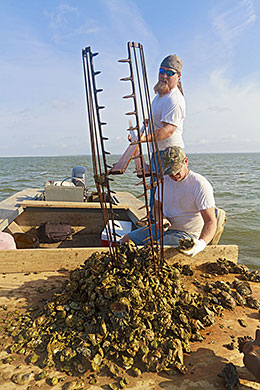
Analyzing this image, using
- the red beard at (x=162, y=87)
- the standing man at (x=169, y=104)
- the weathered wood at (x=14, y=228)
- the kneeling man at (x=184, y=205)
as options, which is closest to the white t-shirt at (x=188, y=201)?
the kneeling man at (x=184, y=205)

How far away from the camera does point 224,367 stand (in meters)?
1.76

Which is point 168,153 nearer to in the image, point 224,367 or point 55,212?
point 224,367

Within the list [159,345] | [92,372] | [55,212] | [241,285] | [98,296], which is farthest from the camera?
[55,212]

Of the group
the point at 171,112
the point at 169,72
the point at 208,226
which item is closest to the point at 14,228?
the point at 171,112

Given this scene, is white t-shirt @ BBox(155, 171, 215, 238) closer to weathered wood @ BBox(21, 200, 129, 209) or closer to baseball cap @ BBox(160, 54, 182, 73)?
baseball cap @ BBox(160, 54, 182, 73)

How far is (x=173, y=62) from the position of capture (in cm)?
331

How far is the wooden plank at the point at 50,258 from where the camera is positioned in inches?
112

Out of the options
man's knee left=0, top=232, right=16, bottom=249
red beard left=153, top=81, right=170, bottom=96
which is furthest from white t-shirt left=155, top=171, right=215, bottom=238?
man's knee left=0, top=232, right=16, bottom=249

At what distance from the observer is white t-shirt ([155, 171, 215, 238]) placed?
2.99 metres

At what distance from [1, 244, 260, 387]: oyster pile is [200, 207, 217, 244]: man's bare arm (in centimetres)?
60

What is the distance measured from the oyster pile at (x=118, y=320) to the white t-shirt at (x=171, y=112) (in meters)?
1.60

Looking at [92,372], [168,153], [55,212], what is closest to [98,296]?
[92,372]

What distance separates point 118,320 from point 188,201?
164cm

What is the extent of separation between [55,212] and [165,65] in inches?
133
